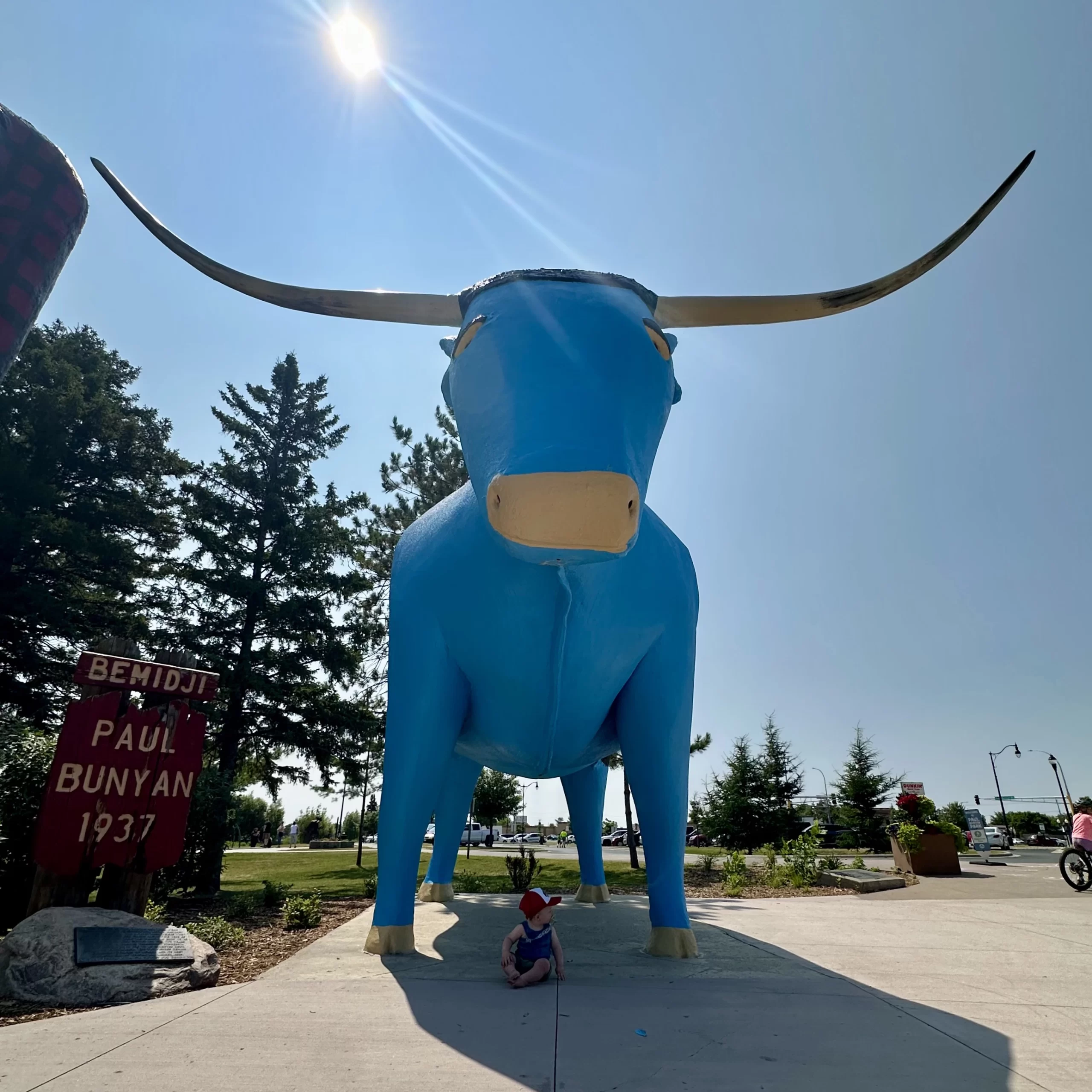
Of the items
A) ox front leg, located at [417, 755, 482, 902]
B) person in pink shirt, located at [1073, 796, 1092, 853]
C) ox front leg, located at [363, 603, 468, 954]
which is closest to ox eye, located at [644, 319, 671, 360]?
ox front leg, located at [363, 603, 468, 954]

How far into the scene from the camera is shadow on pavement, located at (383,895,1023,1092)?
84.1 inches

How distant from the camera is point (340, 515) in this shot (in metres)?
18.2

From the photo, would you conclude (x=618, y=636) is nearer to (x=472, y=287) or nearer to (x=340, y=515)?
(x=472, y=287)

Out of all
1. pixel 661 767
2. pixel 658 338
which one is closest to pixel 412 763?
pixel 661 767

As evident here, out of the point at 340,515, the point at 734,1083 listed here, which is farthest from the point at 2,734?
the point at 340,515

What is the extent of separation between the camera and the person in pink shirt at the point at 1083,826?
9461 millimetres

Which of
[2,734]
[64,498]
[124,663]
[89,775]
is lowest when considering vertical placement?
[89,775]

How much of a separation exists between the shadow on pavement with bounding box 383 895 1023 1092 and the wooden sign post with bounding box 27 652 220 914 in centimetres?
272

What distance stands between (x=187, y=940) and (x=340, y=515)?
14.7m

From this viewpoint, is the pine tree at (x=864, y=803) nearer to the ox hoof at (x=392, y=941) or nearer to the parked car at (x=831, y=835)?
the parked car at (x=831, y=835)

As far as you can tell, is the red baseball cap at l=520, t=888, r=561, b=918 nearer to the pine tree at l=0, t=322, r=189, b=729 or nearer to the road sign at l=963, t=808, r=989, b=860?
the pine tree at l=0, t=322, r=189, b=729

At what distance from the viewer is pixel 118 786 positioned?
5.45 metres

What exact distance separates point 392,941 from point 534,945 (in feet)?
3.63

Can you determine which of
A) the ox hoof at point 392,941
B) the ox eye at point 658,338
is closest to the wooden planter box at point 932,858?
the ox hoof at point 392,941
